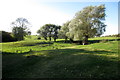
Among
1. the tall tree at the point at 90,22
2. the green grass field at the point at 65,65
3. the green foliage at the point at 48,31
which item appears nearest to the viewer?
the green grass field at the point at 65,65

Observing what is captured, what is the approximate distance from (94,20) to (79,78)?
30.9 m

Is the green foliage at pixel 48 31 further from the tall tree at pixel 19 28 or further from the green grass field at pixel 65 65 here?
the green grass field at pixel 65 65

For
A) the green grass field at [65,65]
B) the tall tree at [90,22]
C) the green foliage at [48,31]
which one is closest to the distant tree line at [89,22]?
the tall tree at [90,22]

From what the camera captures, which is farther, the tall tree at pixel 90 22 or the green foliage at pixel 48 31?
the green foliage at pixel 48 31

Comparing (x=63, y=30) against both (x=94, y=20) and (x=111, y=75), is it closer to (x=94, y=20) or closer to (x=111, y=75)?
(x=94, y=20)

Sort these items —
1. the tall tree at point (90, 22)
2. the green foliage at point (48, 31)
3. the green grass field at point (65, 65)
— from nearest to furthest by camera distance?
the green grass field at point (65, 65) < the tall tree at point (90, 22) < the green foliage at point (48, 31)

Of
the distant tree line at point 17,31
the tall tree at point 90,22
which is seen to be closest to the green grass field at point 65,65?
the tall tree at point 90,22

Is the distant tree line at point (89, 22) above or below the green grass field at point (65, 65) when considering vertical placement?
above

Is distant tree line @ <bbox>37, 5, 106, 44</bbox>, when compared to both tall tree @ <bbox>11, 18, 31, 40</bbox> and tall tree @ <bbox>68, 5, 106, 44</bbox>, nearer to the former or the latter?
tall tree @ <bbox>68, 5, 106, 44</bbox>

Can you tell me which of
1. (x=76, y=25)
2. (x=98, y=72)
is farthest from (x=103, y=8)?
(x=98, y=72)

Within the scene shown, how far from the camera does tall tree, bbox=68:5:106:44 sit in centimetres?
3347

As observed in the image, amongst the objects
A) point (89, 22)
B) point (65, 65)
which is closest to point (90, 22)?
point (89, 22)

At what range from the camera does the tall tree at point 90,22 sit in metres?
33.5

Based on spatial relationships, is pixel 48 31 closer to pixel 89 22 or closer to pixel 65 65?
pixel 89 22
